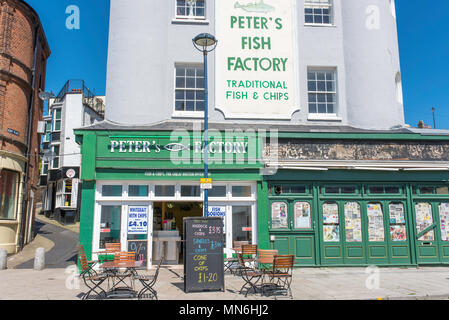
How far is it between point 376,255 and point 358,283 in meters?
3.65

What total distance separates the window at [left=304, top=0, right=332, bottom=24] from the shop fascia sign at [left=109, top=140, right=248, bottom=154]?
6282mm

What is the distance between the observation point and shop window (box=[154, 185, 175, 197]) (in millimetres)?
13546

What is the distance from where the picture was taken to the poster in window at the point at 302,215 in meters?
13.6

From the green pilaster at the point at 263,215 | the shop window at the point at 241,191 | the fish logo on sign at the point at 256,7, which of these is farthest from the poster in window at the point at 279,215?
the fish logo on sign at the point at 256,7

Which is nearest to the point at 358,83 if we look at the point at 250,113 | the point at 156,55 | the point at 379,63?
the point at 379,63

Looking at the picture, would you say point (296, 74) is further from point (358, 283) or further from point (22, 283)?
point (22, 283)

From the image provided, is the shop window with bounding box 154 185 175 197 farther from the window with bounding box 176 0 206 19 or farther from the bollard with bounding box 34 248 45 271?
the window with bounding box 176 0 206 19

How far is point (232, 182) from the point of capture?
1378cm

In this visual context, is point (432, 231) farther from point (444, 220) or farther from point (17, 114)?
point (17, 114)

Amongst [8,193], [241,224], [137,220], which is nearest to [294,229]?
[241,224]

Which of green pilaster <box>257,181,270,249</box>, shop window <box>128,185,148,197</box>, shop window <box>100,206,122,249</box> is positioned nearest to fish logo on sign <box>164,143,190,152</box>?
shop window <box>128,185,148,197</box>

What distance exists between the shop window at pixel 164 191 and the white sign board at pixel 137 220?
2.16 feet

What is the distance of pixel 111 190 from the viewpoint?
13.4 meters

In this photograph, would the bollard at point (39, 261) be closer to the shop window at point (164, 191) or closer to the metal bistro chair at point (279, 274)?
the shop window at point (164, 191)
